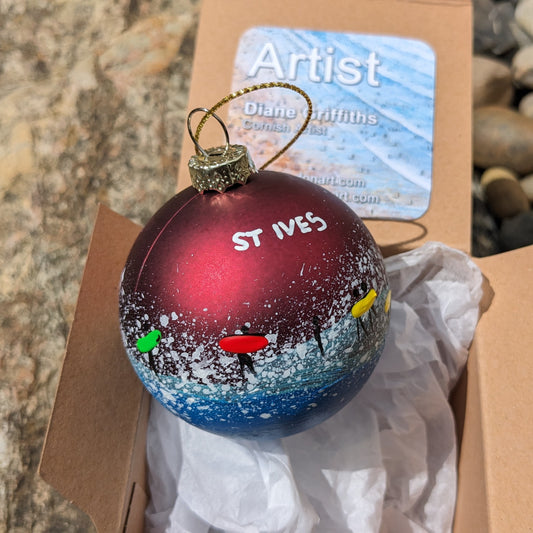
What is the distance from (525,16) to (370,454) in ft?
4.86

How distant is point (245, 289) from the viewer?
691 millimetres

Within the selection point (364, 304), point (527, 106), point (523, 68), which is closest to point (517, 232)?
point (527, 106)

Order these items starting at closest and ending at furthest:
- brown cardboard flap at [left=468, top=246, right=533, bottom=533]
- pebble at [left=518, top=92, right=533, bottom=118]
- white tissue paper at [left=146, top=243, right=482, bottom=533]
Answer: brown cardboard flap at [left=468, top=246, right=533, bottom=533]
white tissue paper at [left=146, top=243, right=482, bottom=533]
pebble at [left=518, top=92, right=533, bottom=118]

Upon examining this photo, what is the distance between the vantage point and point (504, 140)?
5.18 feet

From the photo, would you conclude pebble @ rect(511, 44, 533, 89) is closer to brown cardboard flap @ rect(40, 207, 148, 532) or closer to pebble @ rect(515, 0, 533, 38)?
pebble @ rect(515, 0, 533, 38)

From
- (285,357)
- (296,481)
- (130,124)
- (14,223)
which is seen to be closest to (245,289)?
(285,357)

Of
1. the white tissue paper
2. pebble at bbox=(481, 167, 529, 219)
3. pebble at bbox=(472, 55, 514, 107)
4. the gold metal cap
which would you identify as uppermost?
the gold metal cap

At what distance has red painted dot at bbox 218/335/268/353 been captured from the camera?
69 centimetres

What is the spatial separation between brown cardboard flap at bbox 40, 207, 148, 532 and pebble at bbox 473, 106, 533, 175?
1016 millimetres

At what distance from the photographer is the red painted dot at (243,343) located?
0.69 m

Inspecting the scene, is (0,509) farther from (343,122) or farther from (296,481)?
(343,122)

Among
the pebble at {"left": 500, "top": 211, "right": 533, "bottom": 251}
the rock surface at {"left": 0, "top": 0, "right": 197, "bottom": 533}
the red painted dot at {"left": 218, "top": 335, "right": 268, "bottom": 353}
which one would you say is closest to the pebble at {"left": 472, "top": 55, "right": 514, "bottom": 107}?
the pebble at {"left": 500, "top": 211, "right": 533, "bottom": 251}

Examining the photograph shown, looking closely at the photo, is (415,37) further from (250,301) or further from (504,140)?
(250,301)

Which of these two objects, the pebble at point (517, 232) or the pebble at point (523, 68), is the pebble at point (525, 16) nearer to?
the pebble at point (523, 68)
